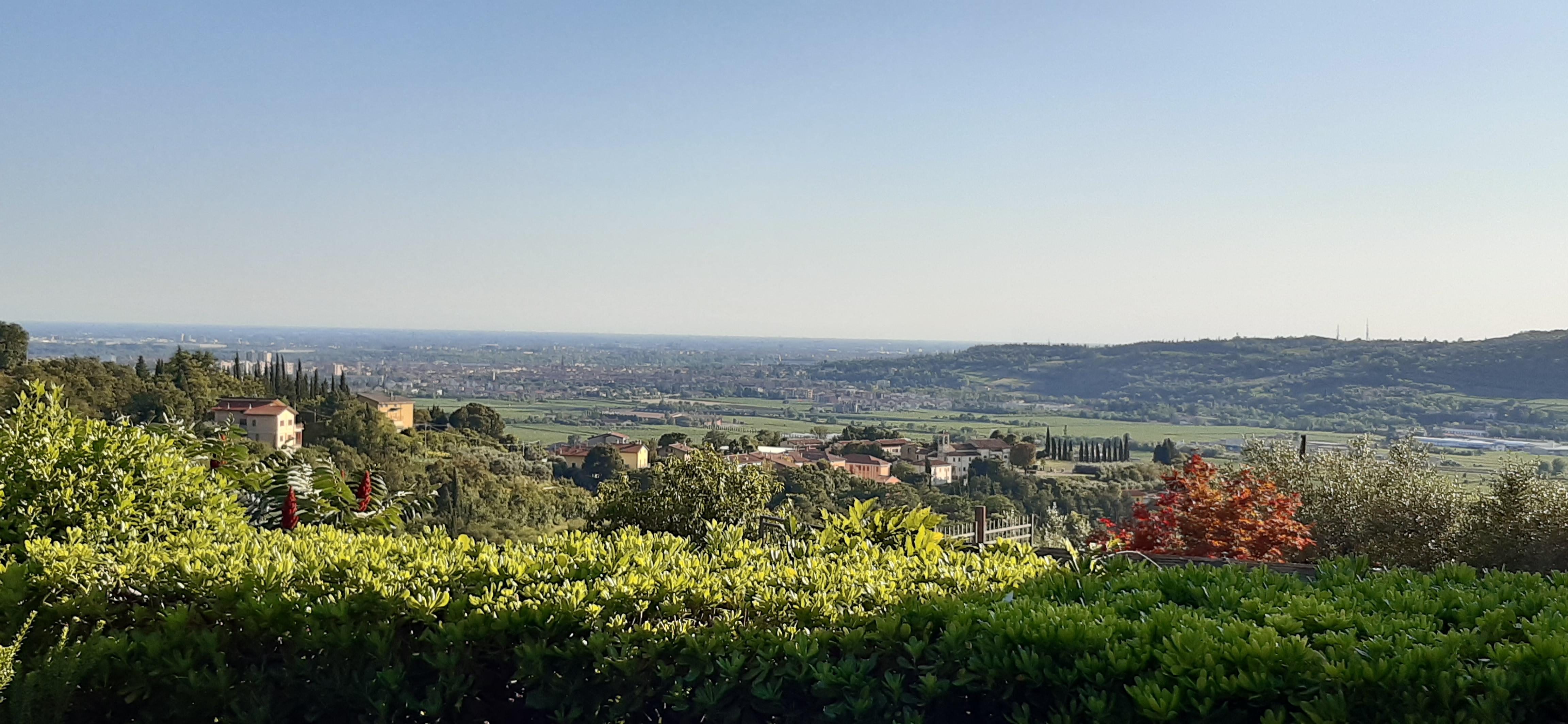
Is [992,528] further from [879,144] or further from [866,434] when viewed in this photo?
[866,434]

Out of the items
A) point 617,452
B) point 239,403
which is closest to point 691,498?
point 617,452

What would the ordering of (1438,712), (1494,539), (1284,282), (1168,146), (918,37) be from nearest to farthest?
(1438,712) → (1494,539) → (918,37) → (1168,146) → (1284,282)

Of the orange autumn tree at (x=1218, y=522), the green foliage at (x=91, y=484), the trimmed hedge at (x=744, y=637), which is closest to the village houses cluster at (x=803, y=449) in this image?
the orange autumn tree at (x=1218, y=522)

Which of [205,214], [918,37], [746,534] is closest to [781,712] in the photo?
[746,534]

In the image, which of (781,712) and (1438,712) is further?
(781,712)

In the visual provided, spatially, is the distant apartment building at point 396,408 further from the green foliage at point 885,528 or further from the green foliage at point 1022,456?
the green foliage at point 885,528

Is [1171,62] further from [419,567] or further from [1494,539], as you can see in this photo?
[419,567]

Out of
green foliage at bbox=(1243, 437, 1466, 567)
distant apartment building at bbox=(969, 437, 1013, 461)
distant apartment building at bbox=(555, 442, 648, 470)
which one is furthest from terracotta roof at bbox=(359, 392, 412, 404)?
green foliage at bbox=(1243, 437, 1466, 567)
